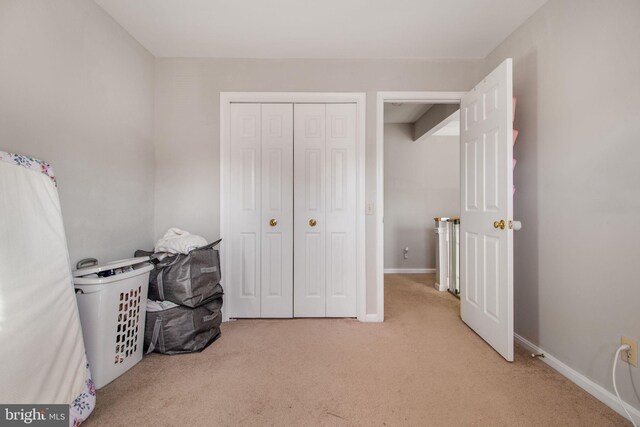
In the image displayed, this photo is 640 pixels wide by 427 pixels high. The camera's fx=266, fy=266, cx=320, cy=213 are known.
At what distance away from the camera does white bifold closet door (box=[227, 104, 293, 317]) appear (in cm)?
245

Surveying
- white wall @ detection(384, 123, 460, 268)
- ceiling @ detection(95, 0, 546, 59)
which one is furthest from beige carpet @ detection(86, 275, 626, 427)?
white wall @ detection(384, 123, 460, 268)

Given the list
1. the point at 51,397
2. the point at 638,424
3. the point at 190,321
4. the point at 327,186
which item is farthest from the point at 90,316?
the point at 638,424

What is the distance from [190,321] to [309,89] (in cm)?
212

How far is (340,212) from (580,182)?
1615mm

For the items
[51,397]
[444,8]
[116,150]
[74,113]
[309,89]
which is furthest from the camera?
[309,89]

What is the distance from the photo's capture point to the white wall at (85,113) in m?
1.34

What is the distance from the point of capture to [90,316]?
56.7 inches

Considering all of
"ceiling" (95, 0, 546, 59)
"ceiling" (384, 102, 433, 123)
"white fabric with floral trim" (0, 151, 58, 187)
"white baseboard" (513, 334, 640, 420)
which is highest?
"ceiling" (384, 102, 433, 123)

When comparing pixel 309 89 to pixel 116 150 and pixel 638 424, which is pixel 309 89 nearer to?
pixel 116 150

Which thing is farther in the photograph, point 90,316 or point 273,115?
point 273,115

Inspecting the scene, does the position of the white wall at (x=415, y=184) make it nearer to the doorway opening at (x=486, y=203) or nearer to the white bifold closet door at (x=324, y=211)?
the doorway opening at (x=486, y=203)

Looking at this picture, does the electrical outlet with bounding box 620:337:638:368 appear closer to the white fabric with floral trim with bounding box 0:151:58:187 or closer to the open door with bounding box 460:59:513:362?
the open door with bounding box 460:59:513:362

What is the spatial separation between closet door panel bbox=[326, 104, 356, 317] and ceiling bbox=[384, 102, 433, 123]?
163 centimetres

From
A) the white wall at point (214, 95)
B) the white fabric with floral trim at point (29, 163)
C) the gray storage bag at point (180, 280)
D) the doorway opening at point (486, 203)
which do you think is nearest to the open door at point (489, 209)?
the doorway opening at point (486, 203)
